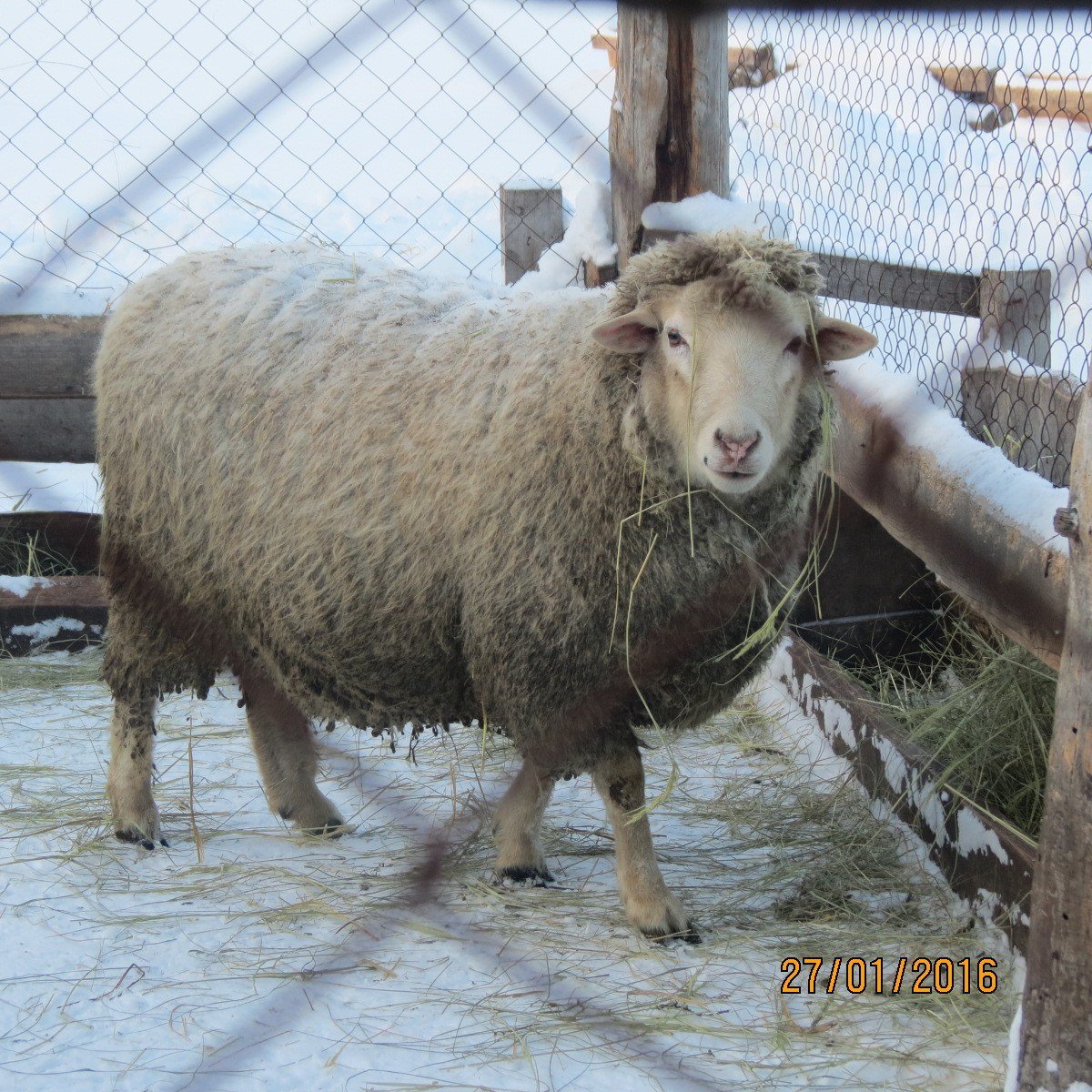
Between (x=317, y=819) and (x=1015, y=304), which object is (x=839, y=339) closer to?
(x=1015, y=304)

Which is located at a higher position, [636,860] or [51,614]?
[51,614]

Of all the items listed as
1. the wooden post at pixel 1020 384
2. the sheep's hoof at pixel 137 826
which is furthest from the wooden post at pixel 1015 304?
the sheep's hoof at pixel 137 826

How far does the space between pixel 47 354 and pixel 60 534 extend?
2.70 feet

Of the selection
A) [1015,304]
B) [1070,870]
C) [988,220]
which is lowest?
[1070,870]

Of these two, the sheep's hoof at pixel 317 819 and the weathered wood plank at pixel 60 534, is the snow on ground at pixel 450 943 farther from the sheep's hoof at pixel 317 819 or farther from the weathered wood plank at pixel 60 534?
A: the weathered wood plank at pixel 60 534

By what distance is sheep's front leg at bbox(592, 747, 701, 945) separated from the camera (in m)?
2.72

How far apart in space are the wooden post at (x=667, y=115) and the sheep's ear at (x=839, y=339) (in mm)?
1441

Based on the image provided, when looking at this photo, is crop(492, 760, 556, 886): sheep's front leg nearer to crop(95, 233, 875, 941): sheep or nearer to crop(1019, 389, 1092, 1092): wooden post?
crop(95, 233, 875, 941): sheep

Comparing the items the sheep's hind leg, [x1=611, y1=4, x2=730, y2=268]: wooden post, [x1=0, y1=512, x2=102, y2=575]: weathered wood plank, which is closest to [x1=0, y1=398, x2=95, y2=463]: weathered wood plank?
[x1=0, y1=512, x2=102, y2=575]: weathered wood plank

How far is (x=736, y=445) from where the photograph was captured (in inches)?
87.7

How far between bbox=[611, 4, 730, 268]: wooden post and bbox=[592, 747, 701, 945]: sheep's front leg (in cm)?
190

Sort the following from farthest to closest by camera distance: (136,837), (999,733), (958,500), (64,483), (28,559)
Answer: (64,483)
(28,559)
(136,837)
(999,733)
(958,500)

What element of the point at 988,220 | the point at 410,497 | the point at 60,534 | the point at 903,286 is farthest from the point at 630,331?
the point at 988,220

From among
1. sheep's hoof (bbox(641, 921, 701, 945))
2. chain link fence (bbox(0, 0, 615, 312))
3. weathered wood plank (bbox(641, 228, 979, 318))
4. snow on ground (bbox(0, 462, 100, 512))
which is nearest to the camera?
sheep's hoof (bbox(641, 921, 701, 945))
